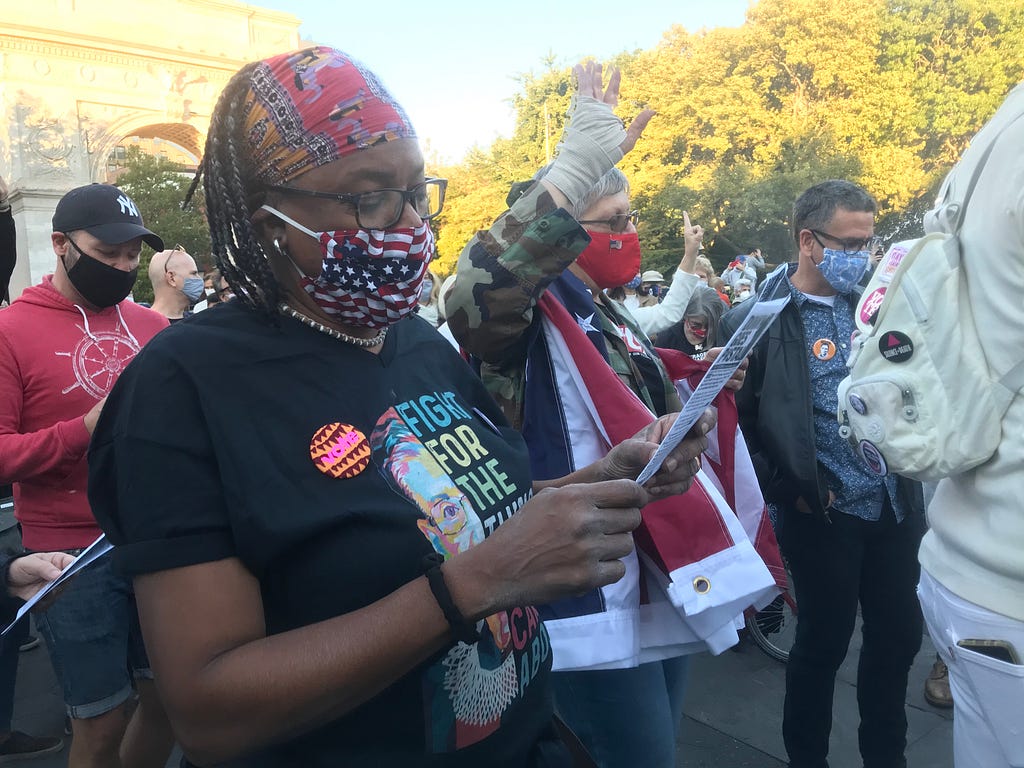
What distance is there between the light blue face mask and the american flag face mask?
3786mm

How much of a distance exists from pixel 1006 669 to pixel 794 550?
1559mm

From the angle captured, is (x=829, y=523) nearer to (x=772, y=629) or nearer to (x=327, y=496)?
(x=772, y=629)

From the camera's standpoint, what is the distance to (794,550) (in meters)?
3.03

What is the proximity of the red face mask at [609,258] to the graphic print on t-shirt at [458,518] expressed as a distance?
1107 mm

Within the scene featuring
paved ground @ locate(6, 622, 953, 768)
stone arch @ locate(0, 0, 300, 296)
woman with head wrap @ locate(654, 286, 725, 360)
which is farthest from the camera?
stone arch @ locate(0, 0, 300, 296)

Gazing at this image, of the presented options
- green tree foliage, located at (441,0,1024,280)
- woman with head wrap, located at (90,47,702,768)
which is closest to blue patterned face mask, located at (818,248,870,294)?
woman with head wrap, located at (90,47,702,768)

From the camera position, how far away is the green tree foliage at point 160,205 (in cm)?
2266

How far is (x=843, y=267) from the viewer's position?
9.83ft

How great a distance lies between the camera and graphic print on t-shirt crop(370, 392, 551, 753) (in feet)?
3.99

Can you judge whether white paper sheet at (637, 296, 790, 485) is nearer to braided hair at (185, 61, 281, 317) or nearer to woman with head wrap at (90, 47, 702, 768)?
woman with head wrap at (90, 47, 702, 768)

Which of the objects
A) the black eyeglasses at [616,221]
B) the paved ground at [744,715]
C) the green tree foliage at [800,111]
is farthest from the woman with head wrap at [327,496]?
the green tree foliage at [800,111]

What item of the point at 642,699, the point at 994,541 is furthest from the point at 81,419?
the point at 994,541

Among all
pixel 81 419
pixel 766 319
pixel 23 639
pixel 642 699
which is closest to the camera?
pixel 766 319

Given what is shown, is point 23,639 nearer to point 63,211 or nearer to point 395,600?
point 63,211
